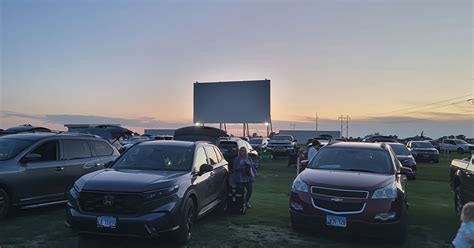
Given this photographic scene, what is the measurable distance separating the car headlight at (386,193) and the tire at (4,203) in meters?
6.65

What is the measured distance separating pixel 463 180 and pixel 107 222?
7.27 m

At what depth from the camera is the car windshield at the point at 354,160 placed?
891 cm

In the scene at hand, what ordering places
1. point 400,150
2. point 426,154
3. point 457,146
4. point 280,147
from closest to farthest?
point 400,150, point 426,154, point 280,147, point 457,146

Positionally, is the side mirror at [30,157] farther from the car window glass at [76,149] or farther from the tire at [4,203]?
the car window glass at [76,149]

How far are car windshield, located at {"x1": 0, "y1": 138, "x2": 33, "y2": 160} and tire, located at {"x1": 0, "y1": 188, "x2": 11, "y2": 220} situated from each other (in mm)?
715

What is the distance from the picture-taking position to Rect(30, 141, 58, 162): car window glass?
955 centimetres

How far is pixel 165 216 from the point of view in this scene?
6.83 meters

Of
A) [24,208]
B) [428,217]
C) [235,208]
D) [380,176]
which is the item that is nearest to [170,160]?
[235,208]

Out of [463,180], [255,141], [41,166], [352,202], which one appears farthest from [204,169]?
[255,141]

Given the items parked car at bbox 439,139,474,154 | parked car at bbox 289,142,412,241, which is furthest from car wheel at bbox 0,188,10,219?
parked car at bbox 439,139,474,154

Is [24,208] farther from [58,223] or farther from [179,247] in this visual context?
[179,247]

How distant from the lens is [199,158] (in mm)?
8750

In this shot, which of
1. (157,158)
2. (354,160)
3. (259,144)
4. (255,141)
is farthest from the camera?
(255,141)

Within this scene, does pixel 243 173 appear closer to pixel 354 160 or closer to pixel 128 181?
pixel 354 160
